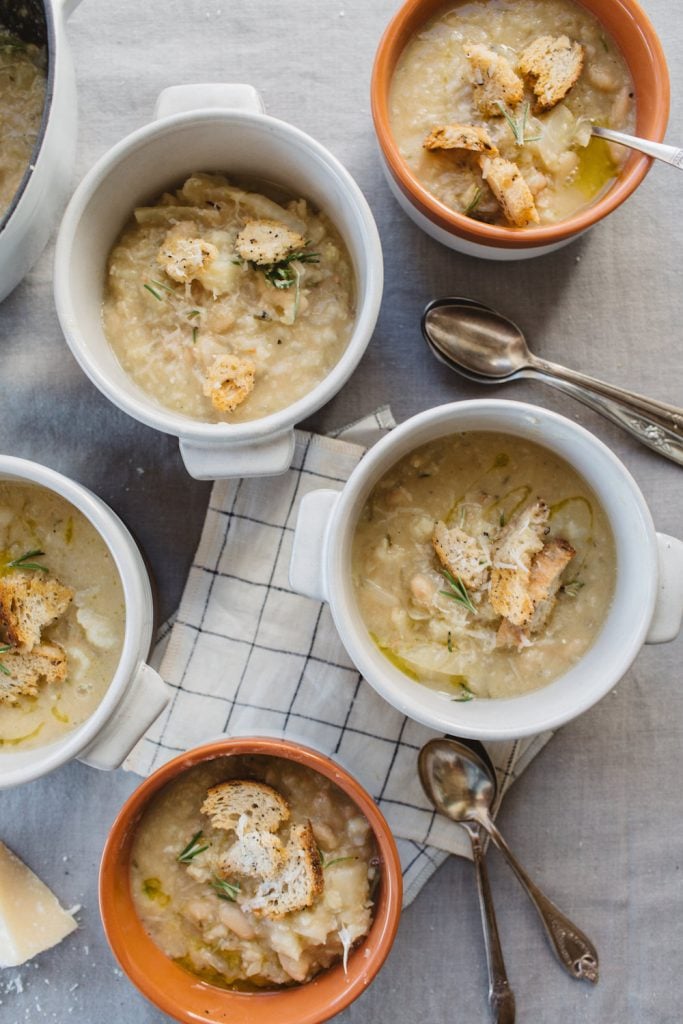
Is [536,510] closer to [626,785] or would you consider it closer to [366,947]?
[626,785]

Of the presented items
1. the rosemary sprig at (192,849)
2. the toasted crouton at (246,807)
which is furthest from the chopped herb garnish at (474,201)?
the rosemary sprig at (192,849)

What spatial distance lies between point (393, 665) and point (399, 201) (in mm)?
883

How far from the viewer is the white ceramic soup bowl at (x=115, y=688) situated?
155cm

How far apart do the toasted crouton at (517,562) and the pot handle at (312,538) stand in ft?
0.96

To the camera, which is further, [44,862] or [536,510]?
[44,862]

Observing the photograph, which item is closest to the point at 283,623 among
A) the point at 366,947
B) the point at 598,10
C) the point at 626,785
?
the point at 366,947

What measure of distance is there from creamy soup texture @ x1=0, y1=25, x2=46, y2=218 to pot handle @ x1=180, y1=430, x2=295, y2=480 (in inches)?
23.3

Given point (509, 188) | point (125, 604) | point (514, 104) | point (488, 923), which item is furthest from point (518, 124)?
point (488, 923)

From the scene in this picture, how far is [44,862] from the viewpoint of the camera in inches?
76.0

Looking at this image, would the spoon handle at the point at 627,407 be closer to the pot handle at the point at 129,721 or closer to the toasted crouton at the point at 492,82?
the toasted crouton at the point at 492,82

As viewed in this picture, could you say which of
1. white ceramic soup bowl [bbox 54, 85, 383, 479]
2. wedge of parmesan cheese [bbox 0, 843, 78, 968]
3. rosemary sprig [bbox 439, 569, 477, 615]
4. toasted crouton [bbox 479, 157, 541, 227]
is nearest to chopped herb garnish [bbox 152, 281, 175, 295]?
white ceramic soup bowl [bbox 54, 85, 383, 479]

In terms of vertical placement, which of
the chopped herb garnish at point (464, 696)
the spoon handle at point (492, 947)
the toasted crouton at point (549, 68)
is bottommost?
the spoon handle at point (492, 947)

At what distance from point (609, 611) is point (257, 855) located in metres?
0.75

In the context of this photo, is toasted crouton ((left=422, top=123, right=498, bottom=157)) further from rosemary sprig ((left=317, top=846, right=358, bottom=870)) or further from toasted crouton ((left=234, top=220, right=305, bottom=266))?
A: rosemary sprig ((left=317, top=846, right=358, bottom=870))
